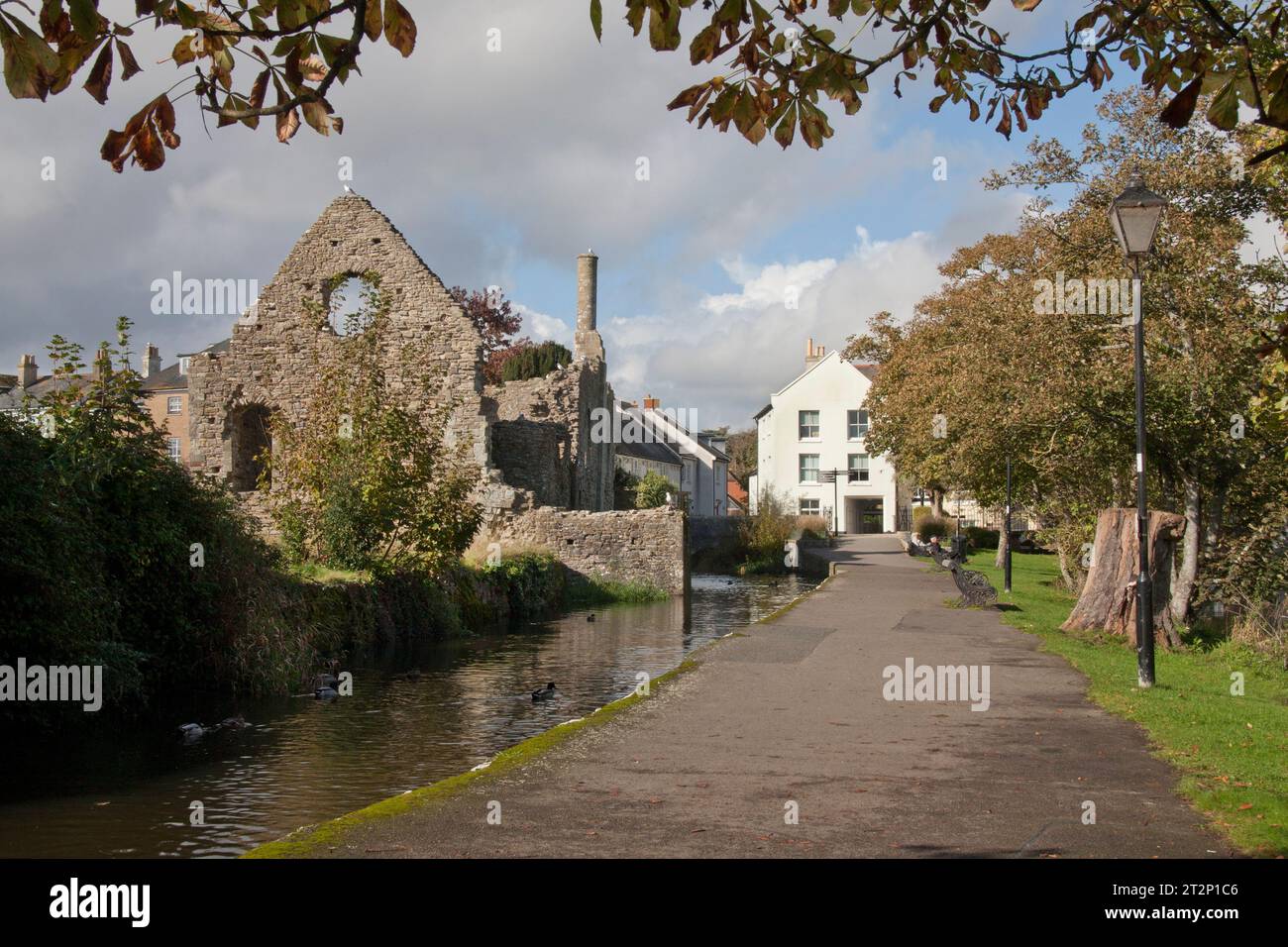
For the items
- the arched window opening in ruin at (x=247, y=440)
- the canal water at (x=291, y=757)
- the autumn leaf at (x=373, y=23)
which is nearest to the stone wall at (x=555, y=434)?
the arched window opening in ruin at (x=247, y=440)

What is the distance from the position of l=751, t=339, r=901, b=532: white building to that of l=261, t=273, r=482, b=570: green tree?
175ft

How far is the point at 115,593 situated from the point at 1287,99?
12.9m

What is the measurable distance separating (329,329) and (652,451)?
4454cm

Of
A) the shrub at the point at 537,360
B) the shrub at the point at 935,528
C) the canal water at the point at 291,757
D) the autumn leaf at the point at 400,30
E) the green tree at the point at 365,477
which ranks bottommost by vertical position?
the canal water at the point at 291,757

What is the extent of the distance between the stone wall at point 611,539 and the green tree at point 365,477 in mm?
11720

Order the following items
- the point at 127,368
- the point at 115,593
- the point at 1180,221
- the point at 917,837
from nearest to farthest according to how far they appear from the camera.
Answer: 1. the point at 917,837
2. the point at 115,593
3. the point at 127,368
4. the point at 1180,221

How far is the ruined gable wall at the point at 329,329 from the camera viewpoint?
3319 centimetres

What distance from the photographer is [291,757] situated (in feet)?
36.2

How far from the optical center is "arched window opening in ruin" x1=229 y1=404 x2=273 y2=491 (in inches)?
1339

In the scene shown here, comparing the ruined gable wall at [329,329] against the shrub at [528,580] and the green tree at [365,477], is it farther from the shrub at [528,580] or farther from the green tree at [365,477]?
the green tree at [365,477]

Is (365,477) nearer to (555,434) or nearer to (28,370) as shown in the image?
(555,434)

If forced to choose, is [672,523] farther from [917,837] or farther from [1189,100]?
[1189,100]
